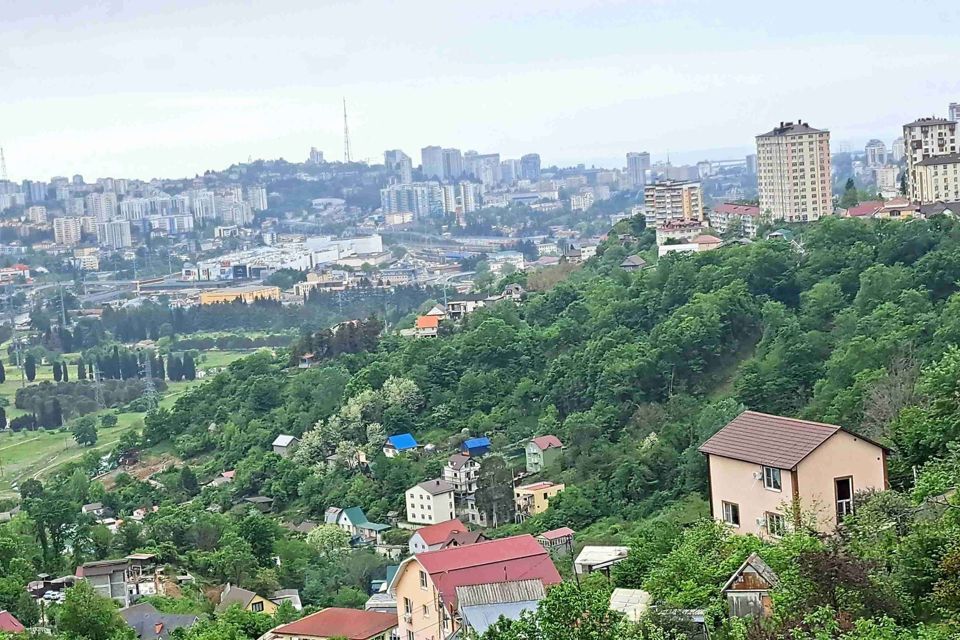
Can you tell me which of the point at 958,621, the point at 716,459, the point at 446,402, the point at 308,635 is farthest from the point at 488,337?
the point at 958,621

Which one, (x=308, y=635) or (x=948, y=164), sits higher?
(x=948, y=164)

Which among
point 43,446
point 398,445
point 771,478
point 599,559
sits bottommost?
point 43,446

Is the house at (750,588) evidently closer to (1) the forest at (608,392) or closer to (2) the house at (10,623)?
(1) the forest at (608,392)

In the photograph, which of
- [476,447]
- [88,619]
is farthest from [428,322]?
[88,619]

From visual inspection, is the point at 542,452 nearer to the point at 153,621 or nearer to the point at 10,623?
the point at 153,621

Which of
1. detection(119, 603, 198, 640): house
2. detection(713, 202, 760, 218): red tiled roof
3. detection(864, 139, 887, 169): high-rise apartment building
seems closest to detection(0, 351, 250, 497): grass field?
detection(713, 202, 760, 218): red tiled roof

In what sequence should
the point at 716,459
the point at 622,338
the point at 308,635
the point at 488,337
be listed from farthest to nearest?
the point at 488,337 → the point at 622,338 → the point at 308,635 → the point at 716,459

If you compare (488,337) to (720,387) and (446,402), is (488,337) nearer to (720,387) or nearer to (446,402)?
(446,402)
